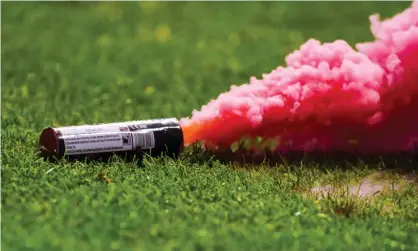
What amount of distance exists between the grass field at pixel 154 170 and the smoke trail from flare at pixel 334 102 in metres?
0.23

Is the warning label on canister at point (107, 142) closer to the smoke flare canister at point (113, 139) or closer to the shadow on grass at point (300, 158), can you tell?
the smoke flare canister at point (113, 139)

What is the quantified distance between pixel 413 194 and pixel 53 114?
2100 millimetres

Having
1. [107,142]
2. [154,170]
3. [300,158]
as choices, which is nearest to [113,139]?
[107,142]

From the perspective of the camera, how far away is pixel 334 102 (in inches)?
163

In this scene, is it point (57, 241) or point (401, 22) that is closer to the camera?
point (57, 241)

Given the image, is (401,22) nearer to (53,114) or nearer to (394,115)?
(394,115)

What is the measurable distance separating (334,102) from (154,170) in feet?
3.09

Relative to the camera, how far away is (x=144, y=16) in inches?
312

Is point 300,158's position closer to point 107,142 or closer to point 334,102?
point 334,102

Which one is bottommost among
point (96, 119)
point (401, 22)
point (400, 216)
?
point (400, 216)

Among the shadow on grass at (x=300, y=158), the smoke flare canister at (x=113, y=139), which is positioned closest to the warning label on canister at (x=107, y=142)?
the smoke flare canister at (x=113, y=139)

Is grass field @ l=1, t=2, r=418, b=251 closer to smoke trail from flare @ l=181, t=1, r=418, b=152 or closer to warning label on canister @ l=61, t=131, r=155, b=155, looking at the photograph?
warning label on canister @ l=61, t=131, r=155, b=155

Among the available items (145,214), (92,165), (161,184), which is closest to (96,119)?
(92,165)

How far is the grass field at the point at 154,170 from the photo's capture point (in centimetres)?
307
